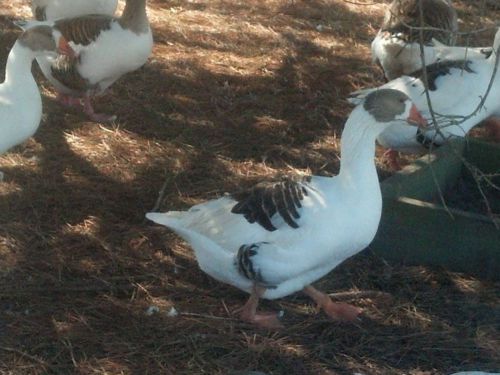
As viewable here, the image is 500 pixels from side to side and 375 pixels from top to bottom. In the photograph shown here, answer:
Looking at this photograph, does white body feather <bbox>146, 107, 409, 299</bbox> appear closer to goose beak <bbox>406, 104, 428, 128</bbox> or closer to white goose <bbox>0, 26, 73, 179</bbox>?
goose beak <bbox>406, 104, 428, 128</bbox>

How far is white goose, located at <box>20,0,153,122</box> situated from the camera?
6.89m

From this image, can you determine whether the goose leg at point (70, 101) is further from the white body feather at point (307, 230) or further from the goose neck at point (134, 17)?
the white body feather at point (307, 230)

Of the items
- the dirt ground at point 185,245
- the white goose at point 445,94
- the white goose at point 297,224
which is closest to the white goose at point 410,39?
the white goose at point 445,94

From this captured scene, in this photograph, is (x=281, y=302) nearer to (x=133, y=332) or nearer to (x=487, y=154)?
(x=133, y=332)

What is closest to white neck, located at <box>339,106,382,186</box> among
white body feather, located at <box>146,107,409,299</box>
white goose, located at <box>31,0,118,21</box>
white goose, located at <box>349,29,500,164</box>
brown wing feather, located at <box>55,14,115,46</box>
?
white body feather, located at <box>146,107,409,299</box>

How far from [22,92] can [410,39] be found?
3.11 metres

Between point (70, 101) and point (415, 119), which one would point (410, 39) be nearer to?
point (415, 119)

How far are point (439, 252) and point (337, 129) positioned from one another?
226 cm

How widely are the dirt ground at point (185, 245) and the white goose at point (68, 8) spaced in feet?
2.17

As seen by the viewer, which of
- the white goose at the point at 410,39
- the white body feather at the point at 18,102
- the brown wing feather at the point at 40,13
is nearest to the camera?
the white body feather at the point at 18,102

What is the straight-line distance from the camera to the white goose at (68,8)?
24.8 feet

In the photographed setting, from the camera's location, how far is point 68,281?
4.99m

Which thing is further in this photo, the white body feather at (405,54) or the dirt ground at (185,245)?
the white body feather at (405,54)

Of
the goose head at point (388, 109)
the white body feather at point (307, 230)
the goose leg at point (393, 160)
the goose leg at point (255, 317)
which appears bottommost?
the goose leg at point (393, 160)
